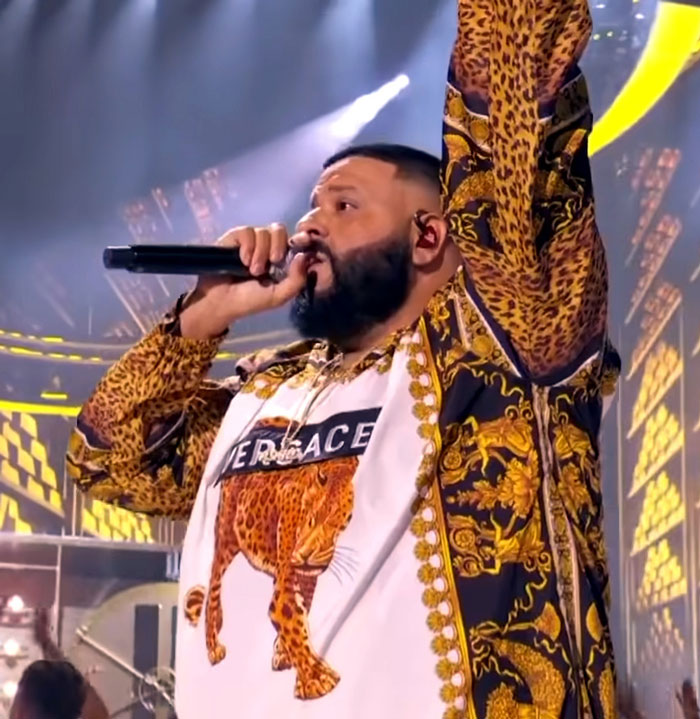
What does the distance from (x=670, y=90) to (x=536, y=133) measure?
148 cm

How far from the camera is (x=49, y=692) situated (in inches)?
97.9

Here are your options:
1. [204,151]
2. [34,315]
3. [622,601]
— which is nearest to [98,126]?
[204,151]

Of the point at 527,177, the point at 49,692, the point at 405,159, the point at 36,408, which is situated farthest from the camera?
the point at 36,408

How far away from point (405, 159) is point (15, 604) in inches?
57.6

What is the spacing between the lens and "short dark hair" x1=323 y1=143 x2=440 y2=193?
1.41 m

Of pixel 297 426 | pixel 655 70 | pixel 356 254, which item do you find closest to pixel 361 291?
pixel 356 254

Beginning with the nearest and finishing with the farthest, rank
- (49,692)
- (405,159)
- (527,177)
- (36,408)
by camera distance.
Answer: (527,177) < (405,159) < (49,692) < (36,408)

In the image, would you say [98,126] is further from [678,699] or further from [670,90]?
[678,699]

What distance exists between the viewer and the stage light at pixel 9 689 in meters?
2.53

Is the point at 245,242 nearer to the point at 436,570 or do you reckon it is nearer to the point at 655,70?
the point at 436,570

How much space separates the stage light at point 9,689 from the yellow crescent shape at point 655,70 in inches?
55.9

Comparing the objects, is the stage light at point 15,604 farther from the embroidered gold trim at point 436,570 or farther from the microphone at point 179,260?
the embroidered gold trim at point 436,570

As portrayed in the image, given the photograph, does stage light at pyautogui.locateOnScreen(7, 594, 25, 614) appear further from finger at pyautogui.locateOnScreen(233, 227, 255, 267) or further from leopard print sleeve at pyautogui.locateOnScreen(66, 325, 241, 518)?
finger at pyautogui.locateOnScreen(233, 227, 255, 267)

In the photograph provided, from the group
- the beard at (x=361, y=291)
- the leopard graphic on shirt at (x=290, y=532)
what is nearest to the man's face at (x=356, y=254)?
the beard at (x=361, y=291)
